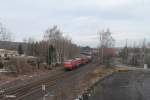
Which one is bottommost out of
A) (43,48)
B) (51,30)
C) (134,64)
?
(134,64)

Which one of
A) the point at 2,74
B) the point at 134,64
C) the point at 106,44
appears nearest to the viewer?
the point at 2,74

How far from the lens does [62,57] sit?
86.2 meters

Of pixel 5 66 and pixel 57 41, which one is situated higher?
pixel 57 41

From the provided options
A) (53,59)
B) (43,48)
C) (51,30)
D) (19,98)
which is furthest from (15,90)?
(51,30)

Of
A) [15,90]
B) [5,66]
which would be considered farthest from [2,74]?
[15,90]

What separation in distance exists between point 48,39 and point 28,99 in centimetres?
5772

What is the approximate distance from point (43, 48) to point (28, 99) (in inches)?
2155

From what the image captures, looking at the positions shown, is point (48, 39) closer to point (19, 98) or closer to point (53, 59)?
point (53, 59)

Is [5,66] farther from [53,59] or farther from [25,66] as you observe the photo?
[53,59]

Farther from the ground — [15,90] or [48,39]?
[48,39]

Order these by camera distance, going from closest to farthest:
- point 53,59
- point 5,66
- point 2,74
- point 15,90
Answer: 1. point 15,90
2. point 2,74
3. point 5,66
4. point 53,59

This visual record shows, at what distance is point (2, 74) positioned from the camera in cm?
4638

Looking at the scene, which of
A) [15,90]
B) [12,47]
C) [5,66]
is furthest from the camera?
[12,47]

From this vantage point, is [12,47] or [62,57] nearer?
[62,57]
